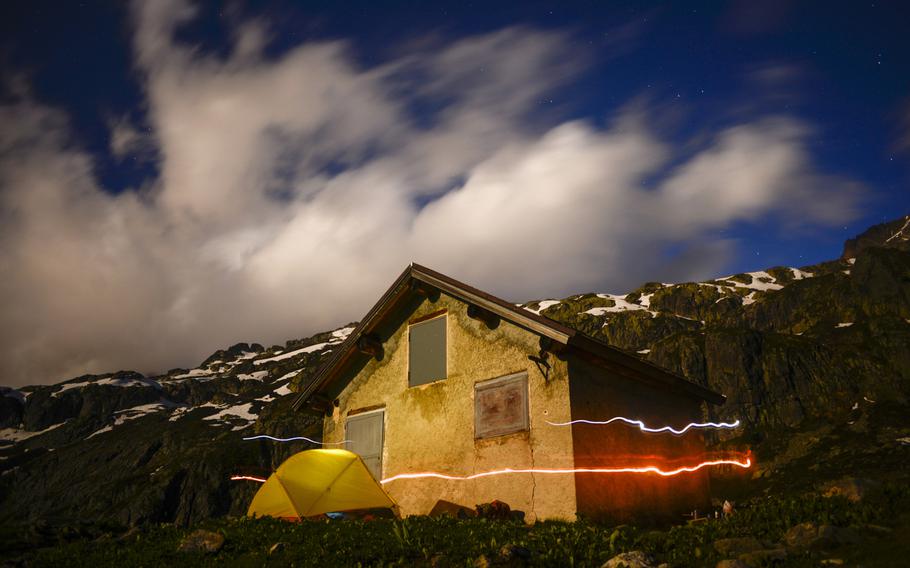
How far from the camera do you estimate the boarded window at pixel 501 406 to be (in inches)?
599

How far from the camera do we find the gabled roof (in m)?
14.7

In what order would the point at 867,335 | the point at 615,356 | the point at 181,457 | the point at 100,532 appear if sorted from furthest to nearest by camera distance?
the point at 181,457, the point at 867,335, the point at 615,356, the point at 100,532

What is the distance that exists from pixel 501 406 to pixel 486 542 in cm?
524

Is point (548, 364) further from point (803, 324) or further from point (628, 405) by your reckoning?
point (803, 324)

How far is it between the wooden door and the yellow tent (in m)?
0.99

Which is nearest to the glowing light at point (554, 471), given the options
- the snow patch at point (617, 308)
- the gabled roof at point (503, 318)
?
the gabled roof at point (503, 318)

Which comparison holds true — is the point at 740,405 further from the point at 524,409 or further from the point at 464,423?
the point at 524,409

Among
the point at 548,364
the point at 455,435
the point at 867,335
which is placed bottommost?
the point at 455,435

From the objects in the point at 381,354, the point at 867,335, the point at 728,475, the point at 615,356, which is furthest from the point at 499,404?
the point at 867,335

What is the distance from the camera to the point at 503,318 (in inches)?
640

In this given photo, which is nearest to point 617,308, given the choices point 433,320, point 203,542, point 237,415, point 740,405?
point 740,405

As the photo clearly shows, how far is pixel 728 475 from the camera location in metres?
95.5

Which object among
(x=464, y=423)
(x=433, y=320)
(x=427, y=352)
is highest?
(x=433, y=320)

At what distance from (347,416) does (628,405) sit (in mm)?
8785
